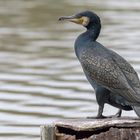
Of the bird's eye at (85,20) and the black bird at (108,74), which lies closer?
the black bird at (108,74)

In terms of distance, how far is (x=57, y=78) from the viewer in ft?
50.5

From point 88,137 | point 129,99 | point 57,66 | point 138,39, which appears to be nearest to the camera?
point 88,137

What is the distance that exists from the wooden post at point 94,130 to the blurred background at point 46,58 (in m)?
4.09

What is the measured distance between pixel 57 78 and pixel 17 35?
5119mm

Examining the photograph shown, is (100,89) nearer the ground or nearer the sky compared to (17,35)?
nearer the sky

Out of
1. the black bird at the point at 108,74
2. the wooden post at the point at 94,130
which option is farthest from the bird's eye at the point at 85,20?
the wooden post at the point at 94,130

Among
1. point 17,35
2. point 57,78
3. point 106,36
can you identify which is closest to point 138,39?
point 106,36

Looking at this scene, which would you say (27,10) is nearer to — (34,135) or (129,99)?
(34,135)

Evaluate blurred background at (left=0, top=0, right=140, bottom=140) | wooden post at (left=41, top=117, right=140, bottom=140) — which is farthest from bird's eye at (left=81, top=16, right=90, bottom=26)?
blurred background at (left=0, top=0, right=140, bottom=140)

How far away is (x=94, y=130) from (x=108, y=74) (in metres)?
1.03

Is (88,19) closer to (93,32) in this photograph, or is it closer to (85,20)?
(85,20)

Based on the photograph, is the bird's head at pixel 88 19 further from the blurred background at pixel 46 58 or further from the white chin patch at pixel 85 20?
the blurred background at pixel 46 58

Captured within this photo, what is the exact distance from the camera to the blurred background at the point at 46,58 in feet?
42.6

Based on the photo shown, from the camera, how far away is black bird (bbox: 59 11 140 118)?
27.2 feet
